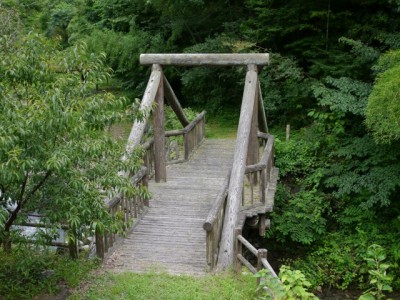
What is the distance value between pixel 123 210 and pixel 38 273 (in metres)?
1.59

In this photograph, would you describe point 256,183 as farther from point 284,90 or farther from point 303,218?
point 284,90

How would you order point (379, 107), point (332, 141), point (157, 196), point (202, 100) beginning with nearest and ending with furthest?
point (379, 107) → point (157, 196) → point (332, 141) → point (202, 100)

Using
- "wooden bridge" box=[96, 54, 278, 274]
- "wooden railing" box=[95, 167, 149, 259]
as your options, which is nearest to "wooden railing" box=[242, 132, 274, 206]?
"wooden bridge" box=[96, 54, 278, 274]

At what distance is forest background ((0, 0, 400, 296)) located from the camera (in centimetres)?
1050

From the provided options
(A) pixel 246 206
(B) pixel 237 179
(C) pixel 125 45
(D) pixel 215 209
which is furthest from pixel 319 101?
(C) pixel 125 45

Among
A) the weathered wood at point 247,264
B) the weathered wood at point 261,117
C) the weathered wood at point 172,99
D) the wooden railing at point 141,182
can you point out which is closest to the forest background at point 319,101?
the weathered wood at point 261,117

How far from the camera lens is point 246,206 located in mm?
8641

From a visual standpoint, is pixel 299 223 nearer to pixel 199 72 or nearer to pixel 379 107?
pixel 379 107

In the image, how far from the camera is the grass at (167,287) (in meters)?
6.23

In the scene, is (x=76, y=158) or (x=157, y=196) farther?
(x=157, y=196)

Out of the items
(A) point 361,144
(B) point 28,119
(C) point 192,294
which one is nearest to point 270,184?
(A) point 361,144

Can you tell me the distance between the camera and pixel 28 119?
465cm

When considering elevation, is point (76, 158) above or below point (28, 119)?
below

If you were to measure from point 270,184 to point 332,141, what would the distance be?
110 inches
